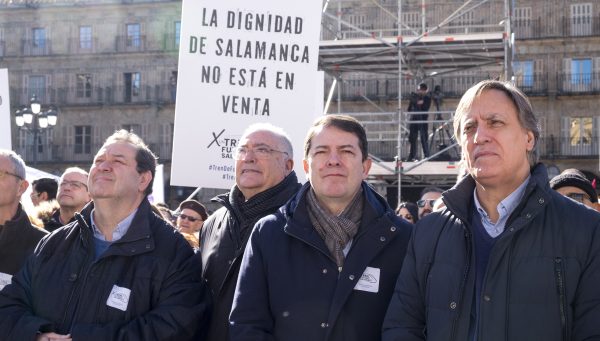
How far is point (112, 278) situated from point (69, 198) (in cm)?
215

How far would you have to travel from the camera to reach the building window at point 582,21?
3572cm

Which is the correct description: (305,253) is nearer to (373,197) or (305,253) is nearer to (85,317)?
(373,197)

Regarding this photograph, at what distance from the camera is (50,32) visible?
41594 millimetres

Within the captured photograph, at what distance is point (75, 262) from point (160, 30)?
124 feet

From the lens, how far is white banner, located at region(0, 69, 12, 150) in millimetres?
7281

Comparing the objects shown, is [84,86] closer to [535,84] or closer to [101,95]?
[101,95]

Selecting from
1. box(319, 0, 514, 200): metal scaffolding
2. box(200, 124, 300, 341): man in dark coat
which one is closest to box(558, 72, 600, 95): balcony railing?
box(319, 0, 514, 200): metal scaffolding

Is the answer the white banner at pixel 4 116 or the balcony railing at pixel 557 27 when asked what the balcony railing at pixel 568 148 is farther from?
the white banner at pixel 4 116

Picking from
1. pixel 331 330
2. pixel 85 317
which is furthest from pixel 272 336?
pixel 85 317

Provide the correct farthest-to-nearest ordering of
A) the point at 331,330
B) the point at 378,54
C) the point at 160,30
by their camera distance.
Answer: the point at 160,30 < the point at 378,54 < the point at 331,330

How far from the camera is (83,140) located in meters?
40.8

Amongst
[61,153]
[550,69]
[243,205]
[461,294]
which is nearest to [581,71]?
[550,69]

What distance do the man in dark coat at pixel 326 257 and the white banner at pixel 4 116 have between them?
4.30m

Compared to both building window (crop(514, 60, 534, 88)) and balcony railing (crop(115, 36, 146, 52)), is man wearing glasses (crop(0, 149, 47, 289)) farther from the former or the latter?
balcony railing (crop(115, 36, 146, 52))
